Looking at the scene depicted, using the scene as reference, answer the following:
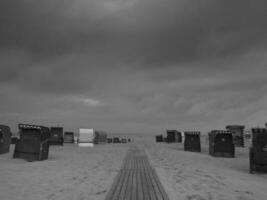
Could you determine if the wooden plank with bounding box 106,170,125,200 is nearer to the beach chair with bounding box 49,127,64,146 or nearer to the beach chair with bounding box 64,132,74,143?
the beach chair with bounding box 49,127,64,146

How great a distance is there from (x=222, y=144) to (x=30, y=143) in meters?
22.7

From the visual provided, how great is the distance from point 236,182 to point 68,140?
6359 centimetres

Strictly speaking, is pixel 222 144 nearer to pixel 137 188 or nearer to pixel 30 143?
pixel 30 143

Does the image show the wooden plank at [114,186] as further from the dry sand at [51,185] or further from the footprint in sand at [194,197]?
the footprint in sand at [194,197]

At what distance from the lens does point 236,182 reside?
16406 mm

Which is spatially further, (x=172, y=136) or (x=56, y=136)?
(x=172, y=136)

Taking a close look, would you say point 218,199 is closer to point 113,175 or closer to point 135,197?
point 135,197

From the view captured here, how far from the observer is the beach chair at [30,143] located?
1048 inches

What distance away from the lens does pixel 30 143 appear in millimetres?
26797

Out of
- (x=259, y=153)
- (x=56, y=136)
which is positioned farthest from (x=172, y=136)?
(x=259, y=153)

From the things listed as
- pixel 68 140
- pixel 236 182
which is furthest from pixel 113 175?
pixel 68 140

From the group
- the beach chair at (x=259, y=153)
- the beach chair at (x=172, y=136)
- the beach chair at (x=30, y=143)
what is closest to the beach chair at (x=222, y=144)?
the beach chair at (x=259, y=153)

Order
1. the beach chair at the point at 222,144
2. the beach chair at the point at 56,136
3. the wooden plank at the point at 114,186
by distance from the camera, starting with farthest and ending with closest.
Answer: the beach chair at the point at 56,136
the beach chair at the point at 222,144
the wooden plank at the point at 114,186

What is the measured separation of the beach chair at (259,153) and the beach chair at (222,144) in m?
12.6
